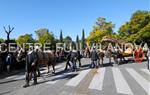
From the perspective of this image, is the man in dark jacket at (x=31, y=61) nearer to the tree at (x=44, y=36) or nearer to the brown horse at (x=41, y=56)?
the brown horse at (x=41, y=56)

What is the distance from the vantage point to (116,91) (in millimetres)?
11781

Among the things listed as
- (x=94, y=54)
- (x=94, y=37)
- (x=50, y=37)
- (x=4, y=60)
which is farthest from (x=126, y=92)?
(x=50, y=37)

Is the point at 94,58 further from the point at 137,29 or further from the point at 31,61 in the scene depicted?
the point at 137,29

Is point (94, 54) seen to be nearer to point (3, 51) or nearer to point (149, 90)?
point (3, 51)

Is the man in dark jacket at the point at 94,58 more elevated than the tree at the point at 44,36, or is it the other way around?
the tree at the point at 44,36

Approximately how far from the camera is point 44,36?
293 ft

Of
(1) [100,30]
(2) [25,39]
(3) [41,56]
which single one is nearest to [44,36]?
(2) [25,39]

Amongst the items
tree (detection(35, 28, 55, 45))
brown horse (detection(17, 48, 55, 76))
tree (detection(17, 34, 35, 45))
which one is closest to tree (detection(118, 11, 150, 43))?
tree (detection(35, 28, 55, 45))

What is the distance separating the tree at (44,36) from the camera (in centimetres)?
8756

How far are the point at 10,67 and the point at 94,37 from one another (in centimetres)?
5438

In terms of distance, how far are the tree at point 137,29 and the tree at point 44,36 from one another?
66.2 ft

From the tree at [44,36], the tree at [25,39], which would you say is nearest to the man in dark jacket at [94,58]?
the tree at [44,36]

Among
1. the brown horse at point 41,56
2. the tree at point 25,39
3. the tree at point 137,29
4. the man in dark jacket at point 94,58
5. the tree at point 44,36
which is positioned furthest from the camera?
the tree at point 25,39

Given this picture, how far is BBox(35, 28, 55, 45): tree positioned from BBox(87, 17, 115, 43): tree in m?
13.6
